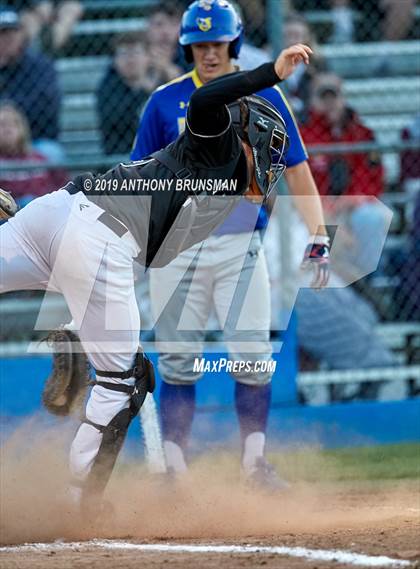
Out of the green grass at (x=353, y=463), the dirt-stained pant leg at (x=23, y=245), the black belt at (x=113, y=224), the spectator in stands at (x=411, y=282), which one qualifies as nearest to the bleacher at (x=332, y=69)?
the spectator in stands at (x=411, y=282)

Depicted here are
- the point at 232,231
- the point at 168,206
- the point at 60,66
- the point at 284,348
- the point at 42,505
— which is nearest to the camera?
the point at 168,206

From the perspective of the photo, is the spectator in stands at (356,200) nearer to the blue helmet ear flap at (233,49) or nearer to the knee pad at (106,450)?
the blue helmet ear flap at (233,49)

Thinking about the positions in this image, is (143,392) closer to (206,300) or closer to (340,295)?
(206,300)

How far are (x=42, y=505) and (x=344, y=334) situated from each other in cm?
317

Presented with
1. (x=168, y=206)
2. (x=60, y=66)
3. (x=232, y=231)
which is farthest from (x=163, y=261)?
(x=60, y=66)

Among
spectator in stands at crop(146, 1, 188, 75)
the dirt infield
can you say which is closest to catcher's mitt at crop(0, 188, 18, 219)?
the dirt infield

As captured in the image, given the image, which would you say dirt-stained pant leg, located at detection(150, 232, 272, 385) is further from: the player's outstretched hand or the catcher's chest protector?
the player's outstretched hand

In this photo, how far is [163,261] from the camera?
17.3ft

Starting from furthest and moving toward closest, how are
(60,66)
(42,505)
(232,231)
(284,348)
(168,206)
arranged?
(60,66) < (284,348) < (232,231) < (42,505) < (168,206)

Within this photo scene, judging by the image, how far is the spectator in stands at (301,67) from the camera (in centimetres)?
905

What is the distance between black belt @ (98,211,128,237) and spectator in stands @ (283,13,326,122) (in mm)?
4191

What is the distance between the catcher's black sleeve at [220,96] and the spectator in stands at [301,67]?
4153mm

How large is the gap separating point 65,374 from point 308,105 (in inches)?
173

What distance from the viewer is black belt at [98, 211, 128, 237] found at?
4.96 metres
